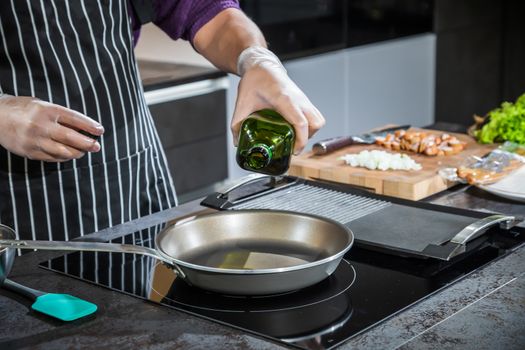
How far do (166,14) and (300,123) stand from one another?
2.23ft

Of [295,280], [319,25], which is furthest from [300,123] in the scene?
[319,25]

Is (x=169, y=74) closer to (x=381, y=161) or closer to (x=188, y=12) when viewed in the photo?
(x=188, y=12)

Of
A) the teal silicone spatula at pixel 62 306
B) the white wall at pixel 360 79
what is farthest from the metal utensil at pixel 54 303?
the white wall at pixel 360 79

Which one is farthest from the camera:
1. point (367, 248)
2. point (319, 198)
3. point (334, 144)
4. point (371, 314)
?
point (334, 144)

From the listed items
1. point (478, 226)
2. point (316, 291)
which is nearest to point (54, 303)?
Answer: point (316, 291)

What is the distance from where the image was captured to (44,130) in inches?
59.2

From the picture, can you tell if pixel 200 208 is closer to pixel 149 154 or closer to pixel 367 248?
pixel 149 154

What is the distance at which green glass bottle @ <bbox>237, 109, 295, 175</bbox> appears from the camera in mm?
1396

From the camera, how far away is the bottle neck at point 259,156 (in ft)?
4.53

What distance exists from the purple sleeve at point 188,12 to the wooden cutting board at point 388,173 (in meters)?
0.40

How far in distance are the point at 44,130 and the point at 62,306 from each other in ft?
1.37

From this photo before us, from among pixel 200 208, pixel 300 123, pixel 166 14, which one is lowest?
pixel 200 208

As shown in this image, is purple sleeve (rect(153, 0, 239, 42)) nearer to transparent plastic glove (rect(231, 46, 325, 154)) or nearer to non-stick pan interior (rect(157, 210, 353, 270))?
transparent plastic glove (rect(231, 46, 325, 154))

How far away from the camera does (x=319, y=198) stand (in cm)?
169
